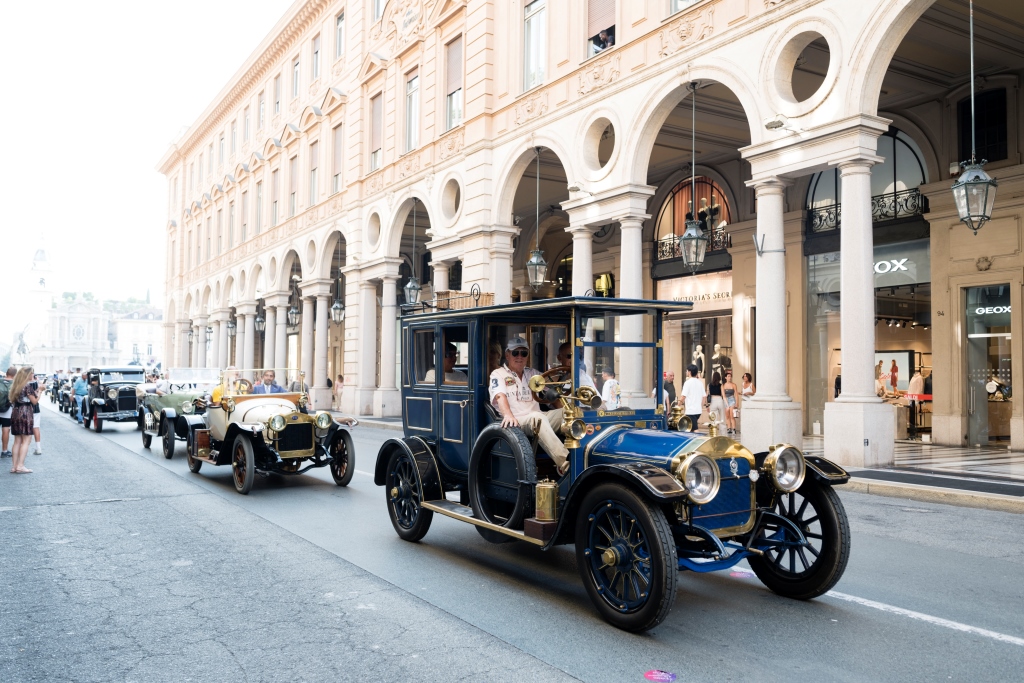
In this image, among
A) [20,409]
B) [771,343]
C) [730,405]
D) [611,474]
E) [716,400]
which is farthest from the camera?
[730,405]

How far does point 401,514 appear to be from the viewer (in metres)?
7.24

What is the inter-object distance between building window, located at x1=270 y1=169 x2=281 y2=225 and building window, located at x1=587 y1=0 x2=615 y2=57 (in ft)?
72.1

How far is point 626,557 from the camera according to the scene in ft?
15.4

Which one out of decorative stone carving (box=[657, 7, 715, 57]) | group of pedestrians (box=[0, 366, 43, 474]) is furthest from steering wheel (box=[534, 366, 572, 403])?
decorative stone carving (box=[657, 7, 715, 57])

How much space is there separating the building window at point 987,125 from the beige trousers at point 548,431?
43.2 feet

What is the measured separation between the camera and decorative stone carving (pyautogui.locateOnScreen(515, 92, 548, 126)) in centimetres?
1892

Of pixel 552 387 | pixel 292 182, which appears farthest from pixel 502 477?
pixel 292 182

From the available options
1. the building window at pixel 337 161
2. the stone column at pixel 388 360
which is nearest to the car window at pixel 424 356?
the stone column at pixel 388 360

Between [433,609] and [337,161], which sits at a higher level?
[337,161]

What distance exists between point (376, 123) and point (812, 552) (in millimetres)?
25186

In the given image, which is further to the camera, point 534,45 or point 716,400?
point 534,45

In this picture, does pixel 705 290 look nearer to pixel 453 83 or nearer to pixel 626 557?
pixel 453 83

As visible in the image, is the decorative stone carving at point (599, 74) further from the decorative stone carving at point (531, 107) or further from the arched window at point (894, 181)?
the arched window at point (894, 181)

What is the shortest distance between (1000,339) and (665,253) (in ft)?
29.7
